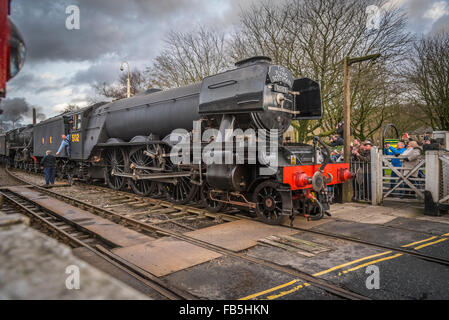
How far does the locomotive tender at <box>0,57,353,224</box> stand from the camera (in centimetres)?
591

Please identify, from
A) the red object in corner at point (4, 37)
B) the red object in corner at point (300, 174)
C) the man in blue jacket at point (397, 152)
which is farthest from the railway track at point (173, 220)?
the man in blue jacket at point (397, 152)

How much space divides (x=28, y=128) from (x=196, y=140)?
65.7 feet

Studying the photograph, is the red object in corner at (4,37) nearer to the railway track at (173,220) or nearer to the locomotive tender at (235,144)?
the railway track at (173,220)

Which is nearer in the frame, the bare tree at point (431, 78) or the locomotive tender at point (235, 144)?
the locomotive tender at point (235, 144)

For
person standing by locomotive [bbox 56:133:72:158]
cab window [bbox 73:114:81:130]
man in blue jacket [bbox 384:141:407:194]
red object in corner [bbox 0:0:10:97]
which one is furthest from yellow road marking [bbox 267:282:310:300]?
person standing by locomotive [bbox 56:133:72:158]

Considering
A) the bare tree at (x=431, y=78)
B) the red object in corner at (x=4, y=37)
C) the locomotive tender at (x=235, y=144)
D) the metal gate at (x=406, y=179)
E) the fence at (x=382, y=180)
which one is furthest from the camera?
the bare tree at (x=431, y=78)

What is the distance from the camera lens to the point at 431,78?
19.3m

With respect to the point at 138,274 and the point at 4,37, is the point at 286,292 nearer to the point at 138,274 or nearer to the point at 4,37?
the point at 138,274

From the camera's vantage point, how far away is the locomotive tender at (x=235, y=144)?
5.91m

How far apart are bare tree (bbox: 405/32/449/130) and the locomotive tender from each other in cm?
1530

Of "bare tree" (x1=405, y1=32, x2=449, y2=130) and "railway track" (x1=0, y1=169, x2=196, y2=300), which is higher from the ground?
"bare tree" (x1=405, y1=32, x2=449, y2=130)

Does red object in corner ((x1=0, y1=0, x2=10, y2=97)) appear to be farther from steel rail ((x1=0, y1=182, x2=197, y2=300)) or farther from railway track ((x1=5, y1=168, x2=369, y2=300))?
railway track ((x1=5, y1=168, x2=369, y2=300))

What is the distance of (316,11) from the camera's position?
15.2 meters

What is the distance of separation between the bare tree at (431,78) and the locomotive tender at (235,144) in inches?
602
